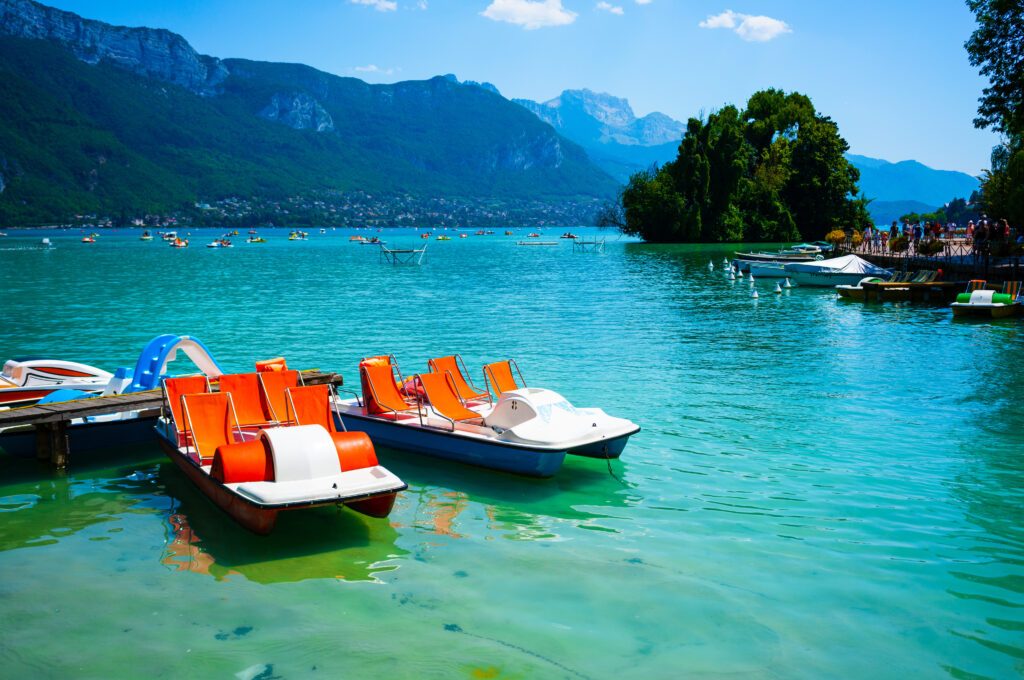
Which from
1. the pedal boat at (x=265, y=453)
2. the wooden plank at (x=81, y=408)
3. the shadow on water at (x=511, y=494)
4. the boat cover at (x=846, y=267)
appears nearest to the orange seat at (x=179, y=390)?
the pedal boat at (x=265, y=453)

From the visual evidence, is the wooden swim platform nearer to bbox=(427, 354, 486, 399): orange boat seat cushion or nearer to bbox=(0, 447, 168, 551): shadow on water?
bbox=(427, 354, 486, 399): orange boat seat cushion

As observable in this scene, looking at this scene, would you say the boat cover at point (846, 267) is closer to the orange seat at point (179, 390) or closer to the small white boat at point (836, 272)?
the small white boat at point (836, 272)

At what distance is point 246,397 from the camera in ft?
44.5

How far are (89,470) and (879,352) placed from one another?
884 inches

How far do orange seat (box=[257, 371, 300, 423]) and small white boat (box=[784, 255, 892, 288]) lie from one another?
44.3m

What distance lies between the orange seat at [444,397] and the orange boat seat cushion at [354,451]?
10.0ft

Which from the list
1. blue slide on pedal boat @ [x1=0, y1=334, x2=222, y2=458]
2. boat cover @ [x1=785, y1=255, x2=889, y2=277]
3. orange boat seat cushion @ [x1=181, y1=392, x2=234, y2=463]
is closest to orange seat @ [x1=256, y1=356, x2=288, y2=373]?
blue slide on pedal boat @ [x1=0, y1=334, x2=222, y2=458]

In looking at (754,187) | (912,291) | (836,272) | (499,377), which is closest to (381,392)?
(499,377)

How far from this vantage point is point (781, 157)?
11550cm

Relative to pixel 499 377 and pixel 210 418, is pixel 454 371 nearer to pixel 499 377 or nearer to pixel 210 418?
pixel 499 377

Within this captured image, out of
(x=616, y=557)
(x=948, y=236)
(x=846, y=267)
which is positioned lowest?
(x=616, y=557)

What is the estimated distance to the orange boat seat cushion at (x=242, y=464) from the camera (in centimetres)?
1044

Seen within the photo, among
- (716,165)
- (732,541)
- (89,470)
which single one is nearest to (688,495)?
(732,541)

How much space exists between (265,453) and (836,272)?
48.5 metres
